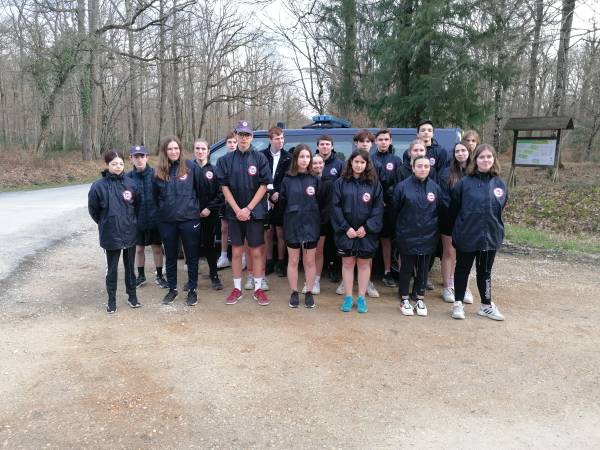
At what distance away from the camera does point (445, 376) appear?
11.1 feet

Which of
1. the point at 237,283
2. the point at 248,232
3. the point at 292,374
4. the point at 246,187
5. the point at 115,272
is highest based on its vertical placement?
the point at 246,187

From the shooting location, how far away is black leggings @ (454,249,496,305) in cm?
444

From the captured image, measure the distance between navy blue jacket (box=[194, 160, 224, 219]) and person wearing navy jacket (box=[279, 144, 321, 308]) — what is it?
0.91 metres

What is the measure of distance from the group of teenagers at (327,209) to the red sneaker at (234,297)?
0.04 ft

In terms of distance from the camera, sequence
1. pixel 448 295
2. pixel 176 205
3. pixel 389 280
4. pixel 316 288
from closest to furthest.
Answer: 1. pixel 176 205
2. pixel 448 295
3. pixel 316 288
4. pixel 389 280

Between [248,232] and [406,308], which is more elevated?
[248,232]

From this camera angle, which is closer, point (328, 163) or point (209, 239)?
point (328, 163)

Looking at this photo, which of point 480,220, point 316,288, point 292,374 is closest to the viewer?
point 292,374

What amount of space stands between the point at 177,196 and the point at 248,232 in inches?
33.0

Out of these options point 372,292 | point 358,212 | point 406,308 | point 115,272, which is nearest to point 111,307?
point 115,272

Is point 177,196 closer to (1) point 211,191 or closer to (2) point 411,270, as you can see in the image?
(1) point 211,191

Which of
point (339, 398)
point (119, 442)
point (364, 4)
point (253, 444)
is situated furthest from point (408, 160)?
point (364, 4)

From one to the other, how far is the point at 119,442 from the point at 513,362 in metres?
2.93

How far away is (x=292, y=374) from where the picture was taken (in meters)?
3.38
